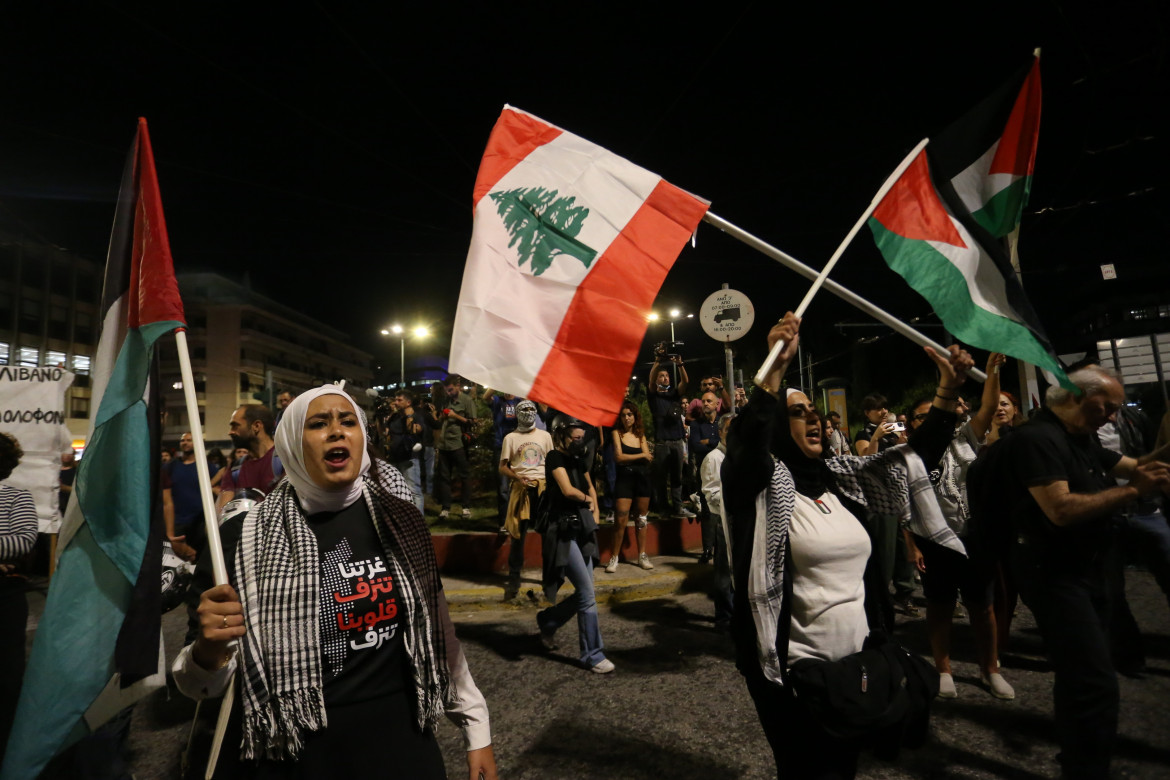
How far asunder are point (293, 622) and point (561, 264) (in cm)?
168

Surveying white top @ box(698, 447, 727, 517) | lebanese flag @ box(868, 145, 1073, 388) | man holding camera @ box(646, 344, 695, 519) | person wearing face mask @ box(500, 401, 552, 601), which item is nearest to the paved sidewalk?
person wearing face mask @ box(500, 401, 552, 601)

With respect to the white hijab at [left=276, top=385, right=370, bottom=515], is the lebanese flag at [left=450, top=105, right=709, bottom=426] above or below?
above

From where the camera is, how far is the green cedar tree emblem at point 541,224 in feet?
8.94

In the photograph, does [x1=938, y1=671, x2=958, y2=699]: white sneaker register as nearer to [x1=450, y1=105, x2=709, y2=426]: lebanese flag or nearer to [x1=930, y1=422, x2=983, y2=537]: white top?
[x1=930, y1=422, x2=983, y2=537]: white top

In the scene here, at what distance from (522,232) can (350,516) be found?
54.1 inches

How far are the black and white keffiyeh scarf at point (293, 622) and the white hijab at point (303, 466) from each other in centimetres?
5

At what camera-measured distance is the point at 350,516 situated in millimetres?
2277

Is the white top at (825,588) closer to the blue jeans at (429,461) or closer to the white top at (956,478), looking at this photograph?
the white top at (956,478)

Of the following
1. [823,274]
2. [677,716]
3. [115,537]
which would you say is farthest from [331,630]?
[677,716]

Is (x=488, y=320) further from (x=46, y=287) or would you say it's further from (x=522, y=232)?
(x=46, y=287)

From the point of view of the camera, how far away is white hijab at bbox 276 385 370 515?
2207 millimetres

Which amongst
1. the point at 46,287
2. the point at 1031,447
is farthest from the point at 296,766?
the point at 46,287

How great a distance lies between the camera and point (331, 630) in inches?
79.6

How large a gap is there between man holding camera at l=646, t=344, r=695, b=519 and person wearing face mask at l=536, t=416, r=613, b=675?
11.6ft
